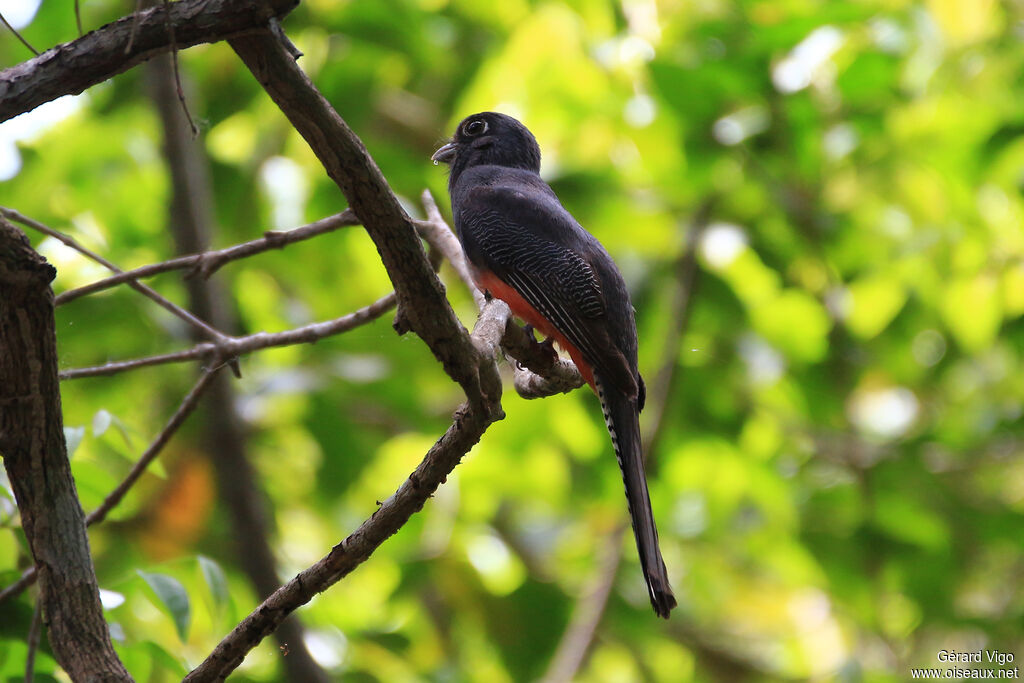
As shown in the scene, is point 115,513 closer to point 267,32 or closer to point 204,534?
point 267,32

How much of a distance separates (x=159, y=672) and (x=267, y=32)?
15.3 feet

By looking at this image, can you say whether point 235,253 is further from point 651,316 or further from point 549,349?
point 651,316

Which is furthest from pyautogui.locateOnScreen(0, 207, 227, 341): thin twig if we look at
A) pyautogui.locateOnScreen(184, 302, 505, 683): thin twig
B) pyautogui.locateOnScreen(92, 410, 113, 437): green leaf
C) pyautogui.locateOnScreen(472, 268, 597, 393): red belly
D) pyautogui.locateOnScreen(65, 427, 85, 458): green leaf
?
pyautogui.locateOnScreen(184, 302, 505, 683): thin twig

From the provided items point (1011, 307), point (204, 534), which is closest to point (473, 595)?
point (204, 534)

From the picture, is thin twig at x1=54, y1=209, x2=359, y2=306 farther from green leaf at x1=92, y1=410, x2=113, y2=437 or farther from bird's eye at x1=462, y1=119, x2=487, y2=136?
bird's eye at x1=462, y1=119, x2=487, y2=136

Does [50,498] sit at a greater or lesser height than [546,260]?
greater

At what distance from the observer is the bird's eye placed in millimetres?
5348

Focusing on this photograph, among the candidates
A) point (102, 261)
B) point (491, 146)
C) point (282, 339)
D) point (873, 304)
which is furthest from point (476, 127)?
point (873, 304)

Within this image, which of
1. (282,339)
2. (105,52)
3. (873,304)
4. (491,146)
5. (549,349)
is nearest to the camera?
(105,52)

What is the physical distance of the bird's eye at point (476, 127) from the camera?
535cm

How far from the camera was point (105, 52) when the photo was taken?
1.94m

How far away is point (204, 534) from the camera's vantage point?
595 cm

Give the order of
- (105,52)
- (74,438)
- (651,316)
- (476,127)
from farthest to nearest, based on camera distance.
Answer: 1. (651,316)
2. (476,127)
3. (74,438)
4. (105,52)

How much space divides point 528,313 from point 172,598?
5.38ft
